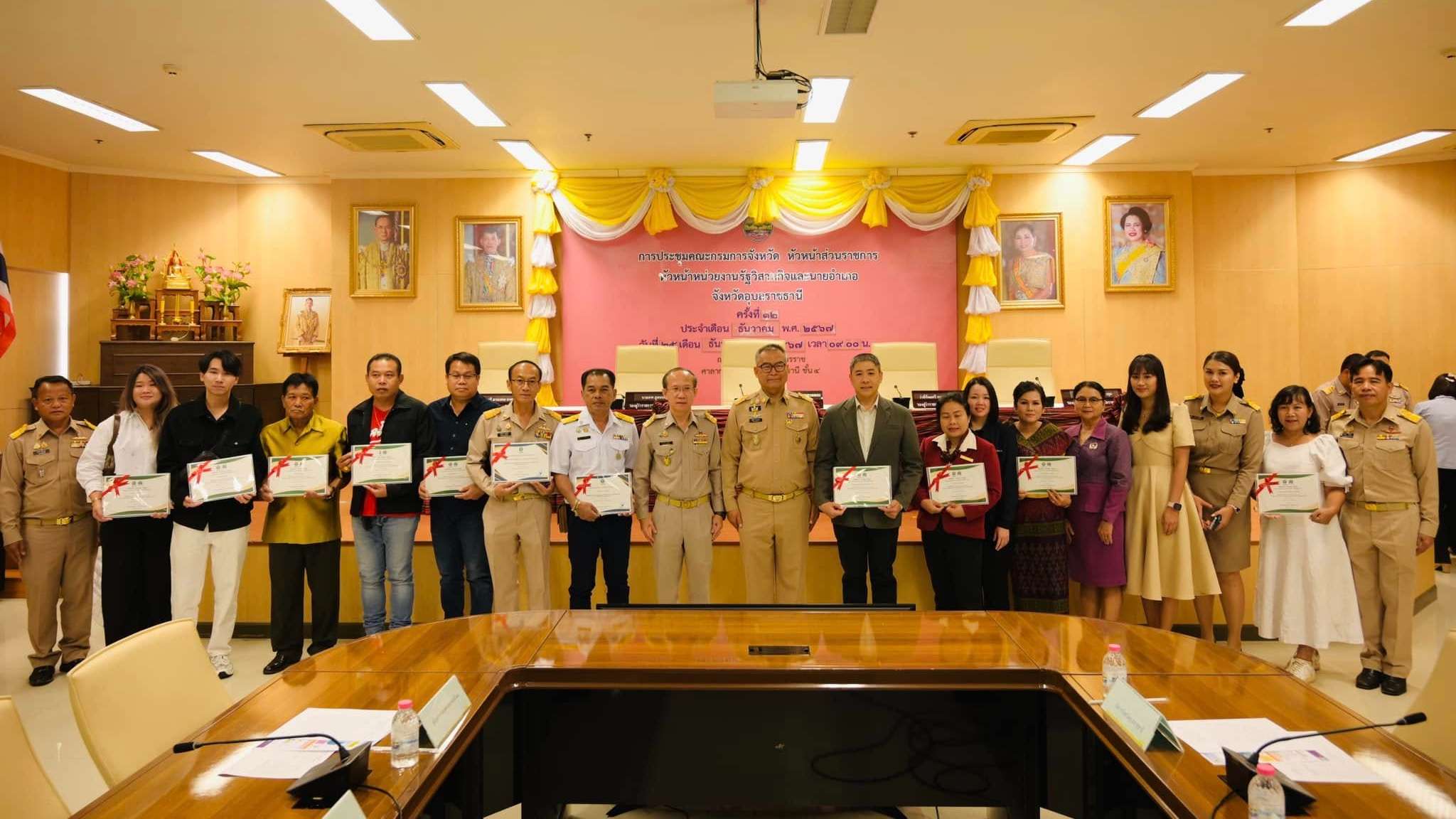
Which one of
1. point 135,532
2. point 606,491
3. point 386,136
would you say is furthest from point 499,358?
point 606,491

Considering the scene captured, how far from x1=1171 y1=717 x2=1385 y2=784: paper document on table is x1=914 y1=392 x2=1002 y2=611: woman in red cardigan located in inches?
73.5

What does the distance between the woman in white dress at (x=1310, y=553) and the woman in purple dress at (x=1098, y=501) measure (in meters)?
0.78

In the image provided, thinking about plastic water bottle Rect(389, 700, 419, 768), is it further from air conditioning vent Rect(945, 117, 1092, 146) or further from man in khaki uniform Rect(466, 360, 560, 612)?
air conditioning vent Rect(945, 117, 1092, 146)

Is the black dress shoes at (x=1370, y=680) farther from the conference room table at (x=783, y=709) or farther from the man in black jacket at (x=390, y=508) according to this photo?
the man in black jacket at (x=390, y=508)

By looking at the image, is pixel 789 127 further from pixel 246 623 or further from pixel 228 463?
pixel 246 623

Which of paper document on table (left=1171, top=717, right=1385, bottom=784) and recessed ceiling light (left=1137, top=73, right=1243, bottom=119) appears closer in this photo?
paper document on table (left=1171, top=717, right=1385, bottom=784)

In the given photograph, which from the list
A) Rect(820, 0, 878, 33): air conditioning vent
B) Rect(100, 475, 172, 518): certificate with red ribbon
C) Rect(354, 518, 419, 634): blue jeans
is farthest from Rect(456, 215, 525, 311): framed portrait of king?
Rect(100, 475, 172, 518): certificate with red ribbon

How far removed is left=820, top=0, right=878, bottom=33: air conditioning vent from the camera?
4.42 metres

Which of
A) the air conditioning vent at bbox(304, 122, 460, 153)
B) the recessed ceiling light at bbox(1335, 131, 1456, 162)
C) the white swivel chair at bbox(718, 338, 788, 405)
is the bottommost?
the white swivel chair at bbox(718, 338, 788, 405)

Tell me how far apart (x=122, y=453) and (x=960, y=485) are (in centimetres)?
401

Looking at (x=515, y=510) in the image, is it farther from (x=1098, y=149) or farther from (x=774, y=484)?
(x=1098, y=149)

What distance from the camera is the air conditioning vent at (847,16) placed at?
4425 mm

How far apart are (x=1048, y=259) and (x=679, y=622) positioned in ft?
22.5

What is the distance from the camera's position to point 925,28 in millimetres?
4820
